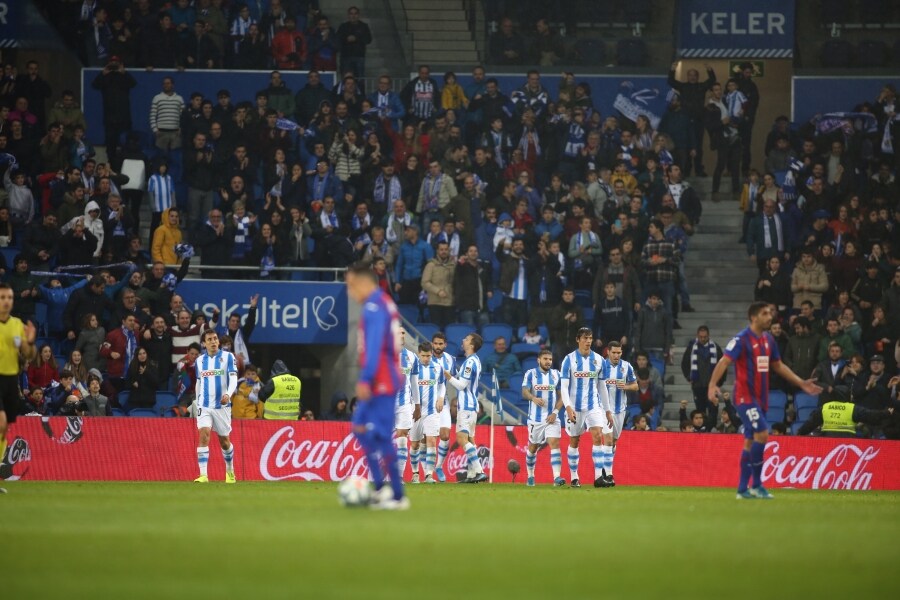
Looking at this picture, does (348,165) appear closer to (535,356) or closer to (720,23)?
(535,356)

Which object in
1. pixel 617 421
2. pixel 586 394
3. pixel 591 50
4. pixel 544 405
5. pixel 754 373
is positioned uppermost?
pixel 591 50

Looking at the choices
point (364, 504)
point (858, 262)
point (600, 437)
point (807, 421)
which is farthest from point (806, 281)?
point (364, 504)

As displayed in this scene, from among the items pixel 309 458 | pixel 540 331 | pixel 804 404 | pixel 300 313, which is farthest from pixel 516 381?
pixel 804 404

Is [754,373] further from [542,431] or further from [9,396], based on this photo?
[9,396]

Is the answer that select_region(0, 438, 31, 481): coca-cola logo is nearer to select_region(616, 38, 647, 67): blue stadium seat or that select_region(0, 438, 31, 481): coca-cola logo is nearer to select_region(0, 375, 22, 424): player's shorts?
select_region(0, 375, 22, 424): player's shorts

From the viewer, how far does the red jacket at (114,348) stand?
2748cm

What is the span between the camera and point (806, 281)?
30062mm

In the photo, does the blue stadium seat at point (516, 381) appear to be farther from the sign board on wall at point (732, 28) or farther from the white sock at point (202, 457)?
the sign board on wall at point (732, 28)

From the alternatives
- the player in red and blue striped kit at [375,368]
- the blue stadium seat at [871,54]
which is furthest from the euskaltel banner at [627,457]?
the blue stadium seat at [871,54]

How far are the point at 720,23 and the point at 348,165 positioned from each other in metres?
11.6

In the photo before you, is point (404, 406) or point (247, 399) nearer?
point (404, 406)

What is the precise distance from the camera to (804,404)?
1156 inches

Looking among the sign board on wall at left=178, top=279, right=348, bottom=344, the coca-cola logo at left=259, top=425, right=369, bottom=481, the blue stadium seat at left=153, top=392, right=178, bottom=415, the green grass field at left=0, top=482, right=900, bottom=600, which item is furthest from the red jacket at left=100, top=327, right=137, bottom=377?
the green grass field at left=0, top=482, right=900, bottom=600

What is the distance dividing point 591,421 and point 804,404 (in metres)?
7.79
